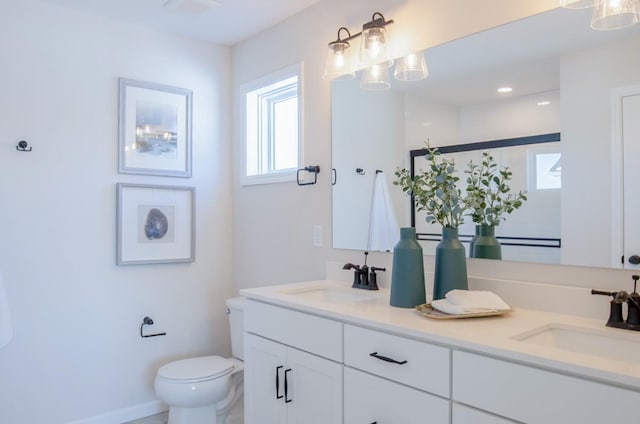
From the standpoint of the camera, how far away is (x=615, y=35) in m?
1.46

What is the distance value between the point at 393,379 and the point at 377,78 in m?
1.35

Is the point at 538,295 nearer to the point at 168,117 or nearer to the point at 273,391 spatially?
the point at 273,391

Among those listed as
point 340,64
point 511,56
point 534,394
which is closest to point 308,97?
point 340,64

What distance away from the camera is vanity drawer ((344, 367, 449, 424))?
4.30 feet

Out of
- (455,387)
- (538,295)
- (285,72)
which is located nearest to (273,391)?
(455,387)

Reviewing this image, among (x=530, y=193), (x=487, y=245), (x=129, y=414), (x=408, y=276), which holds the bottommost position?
(x=129, y=414)

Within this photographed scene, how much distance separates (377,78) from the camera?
2.16m

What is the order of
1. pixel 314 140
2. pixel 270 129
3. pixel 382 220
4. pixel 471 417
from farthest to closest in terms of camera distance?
1. pixel 270 129
2. pixel 314 140
3. pixel 382 220
4. pixel 471 417

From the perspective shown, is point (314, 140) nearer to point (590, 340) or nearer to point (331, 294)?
point (331, 294)

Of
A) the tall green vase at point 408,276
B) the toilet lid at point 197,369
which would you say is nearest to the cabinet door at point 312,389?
the tall green vase at point 408,276

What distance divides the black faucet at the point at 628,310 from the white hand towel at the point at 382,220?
0.91 metres

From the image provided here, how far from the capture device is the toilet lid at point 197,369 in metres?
2.42

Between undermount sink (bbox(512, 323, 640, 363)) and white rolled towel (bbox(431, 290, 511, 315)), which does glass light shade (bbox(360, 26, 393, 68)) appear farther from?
undermount sink (bbox(512, 323, 640, 363))

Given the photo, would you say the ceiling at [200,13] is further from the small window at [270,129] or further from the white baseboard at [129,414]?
the white baseboard at [129,414]
